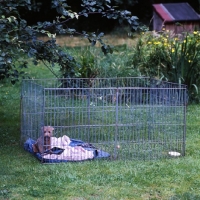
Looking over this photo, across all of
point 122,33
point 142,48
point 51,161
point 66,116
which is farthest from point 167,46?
point 122,33

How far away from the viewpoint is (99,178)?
4949mm

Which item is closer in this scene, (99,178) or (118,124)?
(99,178)

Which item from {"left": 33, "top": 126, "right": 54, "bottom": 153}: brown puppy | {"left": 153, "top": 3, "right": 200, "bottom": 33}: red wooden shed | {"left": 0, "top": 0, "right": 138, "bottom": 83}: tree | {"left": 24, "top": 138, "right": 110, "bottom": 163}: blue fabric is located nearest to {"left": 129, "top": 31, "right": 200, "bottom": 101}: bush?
Answer: {"left": 0, "top": 0, "right": 138, "bottom": 83}: tree

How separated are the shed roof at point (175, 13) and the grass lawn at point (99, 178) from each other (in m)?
10.0

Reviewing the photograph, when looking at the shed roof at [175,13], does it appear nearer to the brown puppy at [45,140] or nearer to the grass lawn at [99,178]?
the grass lawn at [99,178]

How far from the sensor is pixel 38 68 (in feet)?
43.3

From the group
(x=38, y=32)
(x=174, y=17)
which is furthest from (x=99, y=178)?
(x=174, y=17)

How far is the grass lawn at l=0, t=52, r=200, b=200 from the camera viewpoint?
4531mm

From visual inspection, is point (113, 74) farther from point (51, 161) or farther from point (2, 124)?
point (51, 161)

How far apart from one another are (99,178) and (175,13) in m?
12.0

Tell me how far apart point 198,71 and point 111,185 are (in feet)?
15.5

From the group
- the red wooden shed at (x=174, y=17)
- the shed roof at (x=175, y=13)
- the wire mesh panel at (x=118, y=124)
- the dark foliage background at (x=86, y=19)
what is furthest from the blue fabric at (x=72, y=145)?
→ the dark foliage background at (x=86, y=19)

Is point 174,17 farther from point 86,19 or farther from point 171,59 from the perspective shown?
point 171,59

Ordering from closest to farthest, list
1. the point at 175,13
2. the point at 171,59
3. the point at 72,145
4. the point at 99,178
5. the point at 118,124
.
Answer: the point at 99,178, the point at 118,124, the point at 72,145, the point at 171,59, the point at 175,13
